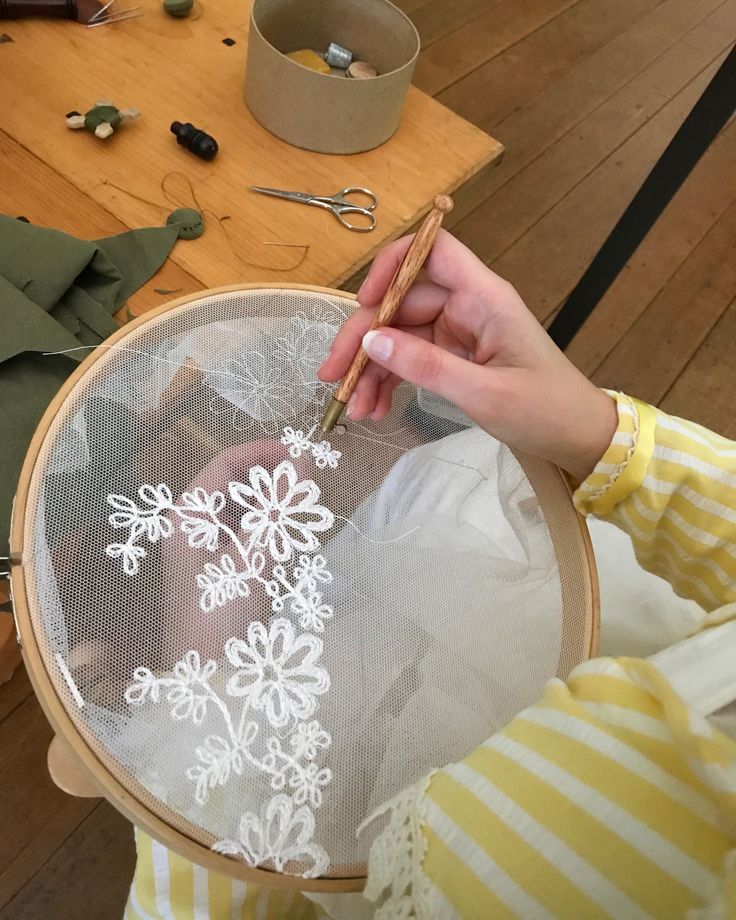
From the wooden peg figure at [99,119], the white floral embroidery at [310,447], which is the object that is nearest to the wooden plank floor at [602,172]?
the wooden peg figure at [99,119]

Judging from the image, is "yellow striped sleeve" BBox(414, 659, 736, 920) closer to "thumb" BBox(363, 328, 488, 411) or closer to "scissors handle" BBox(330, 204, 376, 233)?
"thumb" BBox(363, 328, 488, 411)

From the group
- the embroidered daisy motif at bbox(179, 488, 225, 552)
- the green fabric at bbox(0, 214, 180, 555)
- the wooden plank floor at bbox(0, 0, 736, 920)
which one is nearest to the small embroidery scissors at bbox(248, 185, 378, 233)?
the green fabric at bbox(0, 214, 180, 555)

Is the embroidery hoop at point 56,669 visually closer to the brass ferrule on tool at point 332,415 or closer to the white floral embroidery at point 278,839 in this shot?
the white floral embroidery at point 278,839

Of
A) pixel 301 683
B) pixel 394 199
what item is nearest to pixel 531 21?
pixel 394 199

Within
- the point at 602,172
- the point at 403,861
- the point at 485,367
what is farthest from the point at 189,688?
the point at 602,172

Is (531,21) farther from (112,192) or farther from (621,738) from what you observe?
(621,738)

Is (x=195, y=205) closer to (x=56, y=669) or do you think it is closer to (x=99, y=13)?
(x=99, y=13)

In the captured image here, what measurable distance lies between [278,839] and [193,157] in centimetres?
62

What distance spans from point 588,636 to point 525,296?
1100 mm

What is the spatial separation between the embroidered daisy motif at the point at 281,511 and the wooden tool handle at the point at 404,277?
69 mm

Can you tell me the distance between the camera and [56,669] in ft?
1.30

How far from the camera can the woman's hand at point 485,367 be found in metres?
0.45

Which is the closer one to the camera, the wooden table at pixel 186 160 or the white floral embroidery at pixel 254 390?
the white floral embroidery at pixel 254 390

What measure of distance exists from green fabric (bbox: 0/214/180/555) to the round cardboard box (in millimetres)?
182
